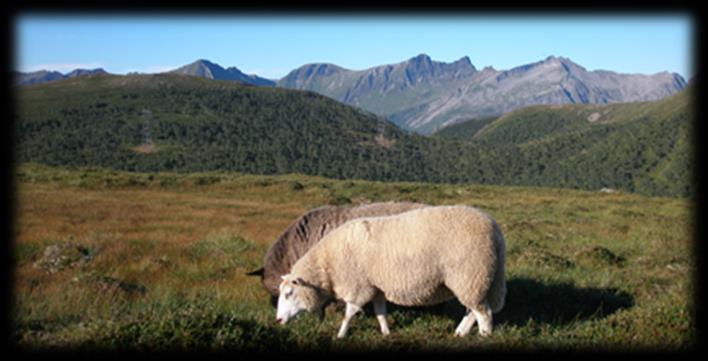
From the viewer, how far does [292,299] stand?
8.19 meters

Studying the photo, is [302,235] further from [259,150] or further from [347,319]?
[259,150]

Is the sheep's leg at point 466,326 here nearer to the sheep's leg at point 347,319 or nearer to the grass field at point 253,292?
the grass field at point 253,292

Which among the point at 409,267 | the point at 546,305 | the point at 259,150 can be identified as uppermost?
the point at 409,267

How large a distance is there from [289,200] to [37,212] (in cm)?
1804

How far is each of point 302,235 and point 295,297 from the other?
2.17 meters

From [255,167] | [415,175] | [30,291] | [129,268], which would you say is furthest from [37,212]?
[415,175]

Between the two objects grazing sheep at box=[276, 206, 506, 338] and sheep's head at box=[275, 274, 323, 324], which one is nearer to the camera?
grazing sheep at box=[276, 206, 506, 338]

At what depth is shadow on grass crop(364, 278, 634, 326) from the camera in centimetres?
910

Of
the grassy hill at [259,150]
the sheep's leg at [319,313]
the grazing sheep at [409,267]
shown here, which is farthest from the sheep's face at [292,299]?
the grassy hill at [259,150]

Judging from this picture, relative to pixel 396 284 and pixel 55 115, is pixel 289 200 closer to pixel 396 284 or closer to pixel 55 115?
pixel 396 284

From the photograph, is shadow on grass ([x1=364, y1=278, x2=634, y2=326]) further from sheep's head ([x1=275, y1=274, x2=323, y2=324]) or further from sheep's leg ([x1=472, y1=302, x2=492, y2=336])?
sheep's head ([x1=275, y1=274, x2=323, y2=324])

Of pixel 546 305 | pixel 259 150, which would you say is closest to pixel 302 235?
pixel 546 305

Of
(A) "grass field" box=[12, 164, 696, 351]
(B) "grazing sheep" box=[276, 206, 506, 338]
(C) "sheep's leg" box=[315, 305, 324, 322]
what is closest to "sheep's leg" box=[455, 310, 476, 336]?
(B) "grazing sheep" box=[276, 206, 506, 338]

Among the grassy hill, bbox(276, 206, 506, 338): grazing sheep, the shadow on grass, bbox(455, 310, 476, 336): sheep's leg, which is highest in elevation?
bbox(276, 206, 506, 338): grazing sheep
